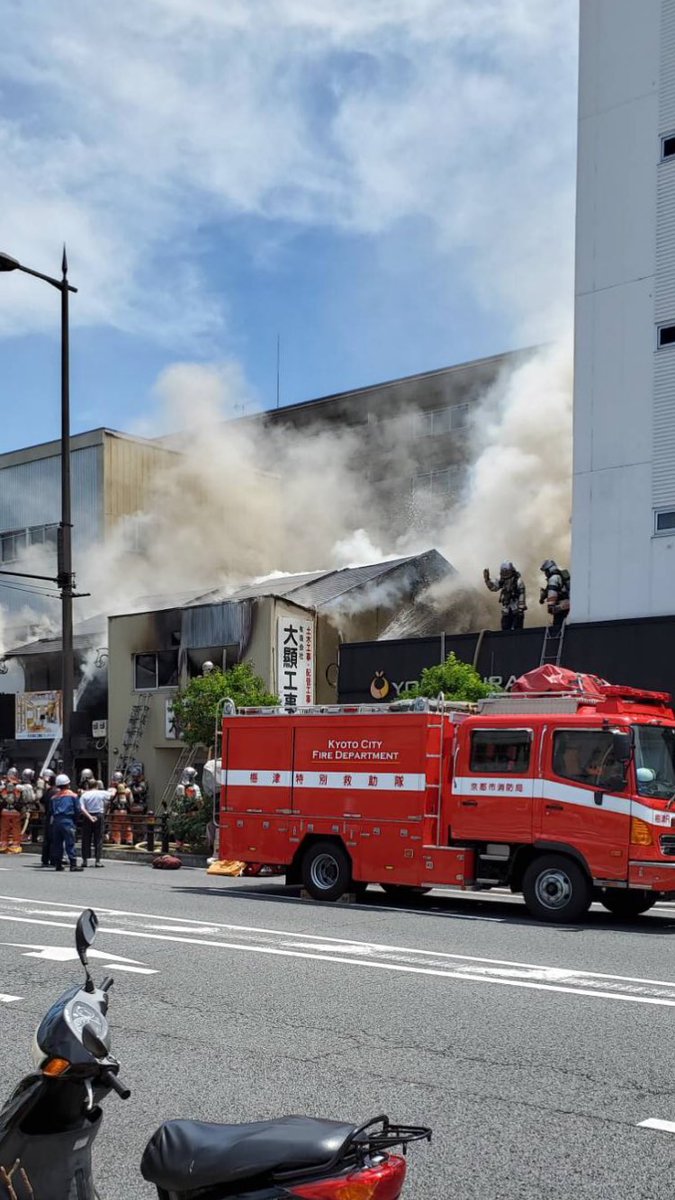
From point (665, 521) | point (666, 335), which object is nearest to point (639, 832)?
point (665, 521)

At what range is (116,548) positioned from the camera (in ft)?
150

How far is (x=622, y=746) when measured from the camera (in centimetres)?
1275

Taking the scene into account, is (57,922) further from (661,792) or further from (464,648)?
(464,648)

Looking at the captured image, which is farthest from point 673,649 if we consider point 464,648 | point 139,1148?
point 139,1148

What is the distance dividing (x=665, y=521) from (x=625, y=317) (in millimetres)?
4392

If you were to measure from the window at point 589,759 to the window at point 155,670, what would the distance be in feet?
69.9

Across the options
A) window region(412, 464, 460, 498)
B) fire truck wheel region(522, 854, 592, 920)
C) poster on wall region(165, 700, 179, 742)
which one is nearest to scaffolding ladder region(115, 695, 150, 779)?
poster on wall region(165, 700, 179, 742)

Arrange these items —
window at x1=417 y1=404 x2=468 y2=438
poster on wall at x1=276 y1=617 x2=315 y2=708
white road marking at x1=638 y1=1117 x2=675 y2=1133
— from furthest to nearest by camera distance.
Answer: window at x1=417 y1=404 x2=468 y2=438, poster on wall at x1=276 y1=617 x2=315 y2=708, white road marking at x1=638 y1=1117 x2=675 y2=1133

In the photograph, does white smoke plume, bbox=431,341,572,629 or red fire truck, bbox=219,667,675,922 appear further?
Answer: white smoke plume, bbox=431,341,572,629

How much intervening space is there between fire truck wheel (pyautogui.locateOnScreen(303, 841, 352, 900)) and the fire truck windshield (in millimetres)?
3788

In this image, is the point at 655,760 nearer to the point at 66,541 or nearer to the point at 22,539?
the point at 66,541

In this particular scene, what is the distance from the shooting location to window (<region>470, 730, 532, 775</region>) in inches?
531

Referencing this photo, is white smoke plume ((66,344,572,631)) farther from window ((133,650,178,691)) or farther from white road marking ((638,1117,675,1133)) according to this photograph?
white road marking ((638,1117,675,1133))

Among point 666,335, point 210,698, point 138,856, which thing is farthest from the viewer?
point 210,698
